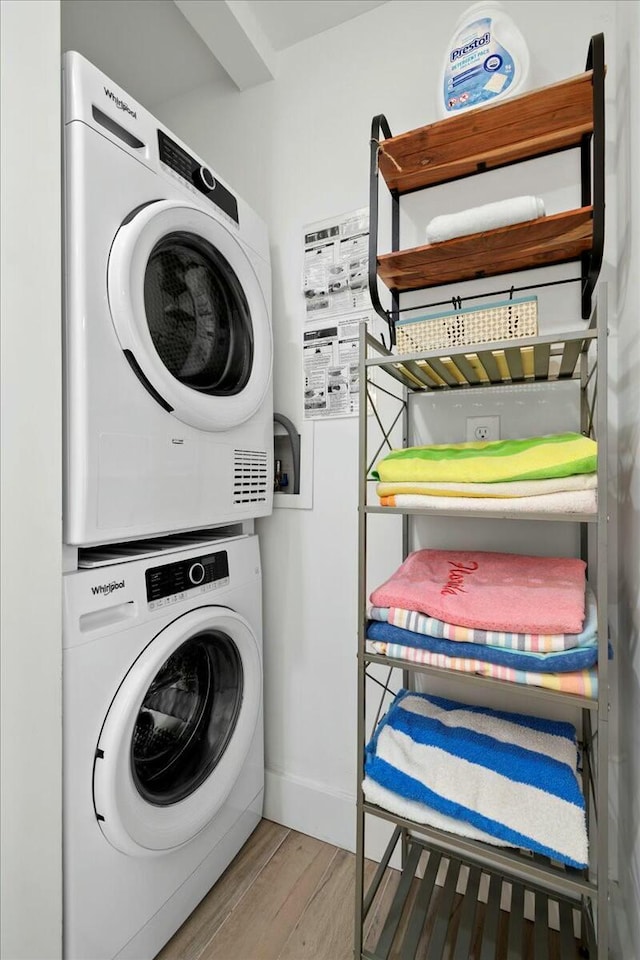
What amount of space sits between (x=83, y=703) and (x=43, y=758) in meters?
0.10

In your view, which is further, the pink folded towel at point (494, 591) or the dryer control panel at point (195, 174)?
the dryer control panel at point (195, 174)

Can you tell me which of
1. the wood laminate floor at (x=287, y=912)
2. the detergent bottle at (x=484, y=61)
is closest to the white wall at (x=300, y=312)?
the wood laminate floor at (x=287, y=912)

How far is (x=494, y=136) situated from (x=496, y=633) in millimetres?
1110

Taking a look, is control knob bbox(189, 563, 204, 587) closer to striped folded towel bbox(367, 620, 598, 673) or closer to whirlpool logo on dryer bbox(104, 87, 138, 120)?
striped folded towel bbox(367, 620, 598, 673)

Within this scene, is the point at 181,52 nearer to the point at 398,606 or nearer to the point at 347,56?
the point at 347,56

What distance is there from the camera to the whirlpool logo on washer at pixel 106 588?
0.94 metres

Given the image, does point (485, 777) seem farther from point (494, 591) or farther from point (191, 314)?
point (191, 314)

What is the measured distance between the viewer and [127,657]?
984 mm

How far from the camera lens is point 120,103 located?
3.21 feet

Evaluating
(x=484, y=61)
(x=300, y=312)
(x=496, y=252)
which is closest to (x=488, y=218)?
(x=496, y=252)

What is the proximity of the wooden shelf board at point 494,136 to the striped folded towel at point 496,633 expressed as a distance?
3.39 ft

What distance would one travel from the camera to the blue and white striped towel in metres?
0.87

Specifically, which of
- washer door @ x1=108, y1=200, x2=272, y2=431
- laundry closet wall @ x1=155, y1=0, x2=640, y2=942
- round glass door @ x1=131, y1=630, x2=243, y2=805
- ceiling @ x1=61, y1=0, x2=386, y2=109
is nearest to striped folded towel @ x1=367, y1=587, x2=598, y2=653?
laundry closet wall @ x1=155, y1=0, x2=640, y2=942

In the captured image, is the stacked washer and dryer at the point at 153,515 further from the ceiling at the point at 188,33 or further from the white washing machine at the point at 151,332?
the ceiling at the point at 188,33
